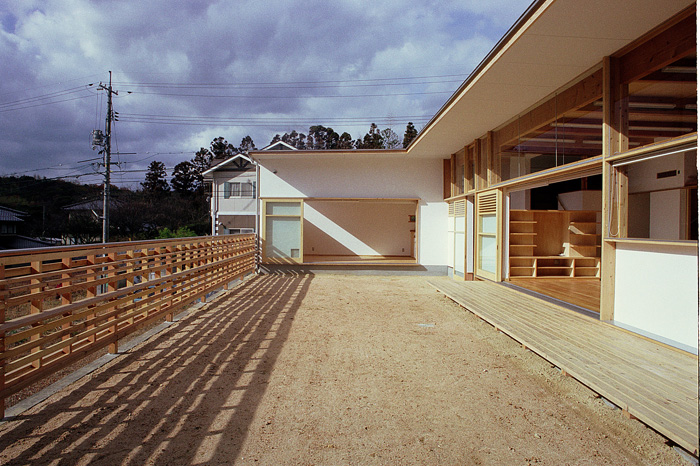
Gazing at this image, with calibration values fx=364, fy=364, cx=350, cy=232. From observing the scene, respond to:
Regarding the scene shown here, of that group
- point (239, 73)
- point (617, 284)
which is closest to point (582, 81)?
point (617, 284)

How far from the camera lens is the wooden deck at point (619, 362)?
2125 mm

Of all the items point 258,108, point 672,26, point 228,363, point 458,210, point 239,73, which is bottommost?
point 228,363

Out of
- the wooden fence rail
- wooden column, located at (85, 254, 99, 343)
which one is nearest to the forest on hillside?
the wooden fence rail

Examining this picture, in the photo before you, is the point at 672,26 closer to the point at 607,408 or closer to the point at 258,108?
the point at 607,408

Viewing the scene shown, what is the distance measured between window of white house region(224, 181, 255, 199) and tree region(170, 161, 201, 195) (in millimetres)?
15900

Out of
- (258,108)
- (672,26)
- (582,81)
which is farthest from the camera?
(258,108)

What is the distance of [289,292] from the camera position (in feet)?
24.4

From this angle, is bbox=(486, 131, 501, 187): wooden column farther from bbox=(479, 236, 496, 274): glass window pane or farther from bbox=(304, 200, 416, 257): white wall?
bbox=(304, 200, 416, 257): white wall

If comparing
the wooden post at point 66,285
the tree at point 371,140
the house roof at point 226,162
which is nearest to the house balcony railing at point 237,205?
the house roof at point 226,162

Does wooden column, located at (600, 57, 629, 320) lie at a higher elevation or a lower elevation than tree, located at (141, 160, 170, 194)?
lower

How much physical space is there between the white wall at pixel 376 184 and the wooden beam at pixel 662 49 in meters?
6.29

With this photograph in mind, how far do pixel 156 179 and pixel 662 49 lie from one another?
4023cm

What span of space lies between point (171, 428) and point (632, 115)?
4.76 meters

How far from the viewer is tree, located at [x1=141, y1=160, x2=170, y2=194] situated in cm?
3600
